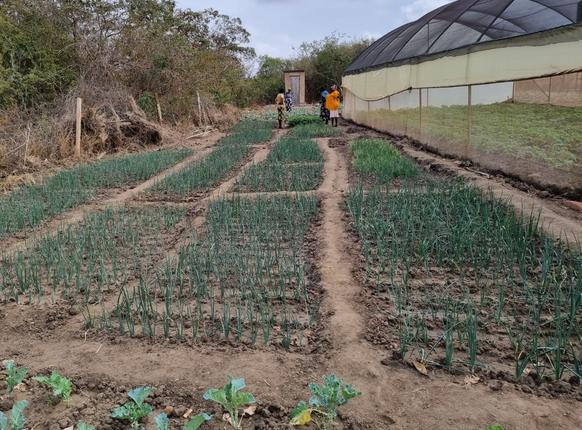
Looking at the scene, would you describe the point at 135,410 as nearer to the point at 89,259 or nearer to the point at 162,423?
the point at 162,423

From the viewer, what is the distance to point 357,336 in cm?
289

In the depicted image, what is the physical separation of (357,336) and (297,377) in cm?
53

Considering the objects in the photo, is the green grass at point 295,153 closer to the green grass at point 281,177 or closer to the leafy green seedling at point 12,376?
the green grass at point 281,177

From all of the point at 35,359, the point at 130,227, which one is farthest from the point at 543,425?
the point at 130,227

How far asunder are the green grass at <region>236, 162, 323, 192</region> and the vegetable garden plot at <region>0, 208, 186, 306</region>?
1.68 m

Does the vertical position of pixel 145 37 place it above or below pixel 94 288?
above

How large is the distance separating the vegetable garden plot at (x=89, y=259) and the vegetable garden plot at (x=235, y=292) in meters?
0.23

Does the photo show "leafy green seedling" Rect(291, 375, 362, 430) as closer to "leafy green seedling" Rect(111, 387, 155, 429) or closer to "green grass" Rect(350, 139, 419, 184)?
"leafy green seedling" Rect(111, 387, 155, 429)

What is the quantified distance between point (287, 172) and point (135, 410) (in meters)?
6.00

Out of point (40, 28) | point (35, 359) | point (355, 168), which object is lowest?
point (35, 359)

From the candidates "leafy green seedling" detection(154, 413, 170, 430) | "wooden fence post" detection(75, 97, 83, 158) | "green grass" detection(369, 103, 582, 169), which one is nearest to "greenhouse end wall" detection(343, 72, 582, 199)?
"green grass" detection(369, 103, 582, 169)

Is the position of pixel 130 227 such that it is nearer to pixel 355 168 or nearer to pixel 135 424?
pixel 135 424

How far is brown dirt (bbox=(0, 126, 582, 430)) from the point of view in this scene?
2.18m

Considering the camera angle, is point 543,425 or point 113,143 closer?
point 543,425
